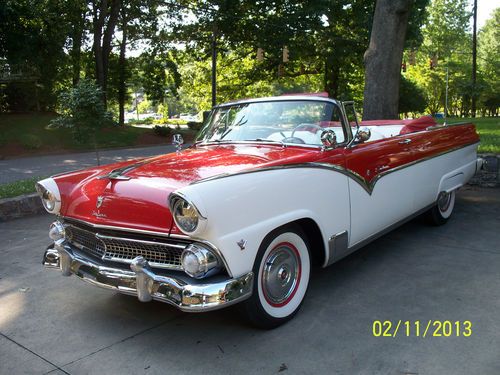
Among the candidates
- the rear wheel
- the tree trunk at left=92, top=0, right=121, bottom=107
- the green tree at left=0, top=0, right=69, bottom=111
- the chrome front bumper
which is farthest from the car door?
the tree trunk at left=92, top=0, right=121, bottom=107

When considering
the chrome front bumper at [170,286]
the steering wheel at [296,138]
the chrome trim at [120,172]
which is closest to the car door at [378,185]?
the steering wheel at [296,138]

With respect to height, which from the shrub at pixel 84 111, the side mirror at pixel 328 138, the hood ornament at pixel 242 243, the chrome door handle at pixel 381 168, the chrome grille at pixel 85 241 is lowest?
the chrome grille at pixel 85 241

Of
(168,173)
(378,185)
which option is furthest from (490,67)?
(168,173)

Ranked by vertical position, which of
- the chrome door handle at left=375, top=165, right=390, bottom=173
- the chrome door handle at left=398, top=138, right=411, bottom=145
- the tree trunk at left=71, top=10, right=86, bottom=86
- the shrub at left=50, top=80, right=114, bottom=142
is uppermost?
the tree trunk at left=71, top=10, right=86, bottom=86

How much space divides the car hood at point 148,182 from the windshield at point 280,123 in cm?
18

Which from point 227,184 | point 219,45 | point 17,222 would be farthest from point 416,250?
point 219,45

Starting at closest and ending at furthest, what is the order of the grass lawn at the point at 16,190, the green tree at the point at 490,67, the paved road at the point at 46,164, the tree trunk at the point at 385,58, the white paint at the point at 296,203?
the white paint at the point at 296,203
the grass lawn at the point at 16,190
the tree trunk at the point at 385,58
the paved road at the point at 46,164
the green tree at the point at 490,67

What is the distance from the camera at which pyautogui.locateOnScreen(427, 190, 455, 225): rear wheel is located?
550cm

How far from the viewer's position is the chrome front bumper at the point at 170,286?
2.69 m

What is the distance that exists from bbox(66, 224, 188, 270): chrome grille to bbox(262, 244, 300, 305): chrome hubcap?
62 cm

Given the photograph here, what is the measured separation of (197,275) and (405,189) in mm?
2574

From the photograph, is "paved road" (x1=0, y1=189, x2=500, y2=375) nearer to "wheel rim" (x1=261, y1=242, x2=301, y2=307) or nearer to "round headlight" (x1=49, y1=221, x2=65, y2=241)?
"wheel rim" (x1=261, y1=242, x2=301, y2=307)

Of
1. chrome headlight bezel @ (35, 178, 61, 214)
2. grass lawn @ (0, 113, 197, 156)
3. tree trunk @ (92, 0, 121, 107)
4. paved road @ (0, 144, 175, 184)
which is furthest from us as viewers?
tree trunk @ (92, 0, 121, 107)

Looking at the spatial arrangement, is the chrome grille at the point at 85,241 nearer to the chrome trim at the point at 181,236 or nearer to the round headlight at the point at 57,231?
the round headlight at the point at 57,231
